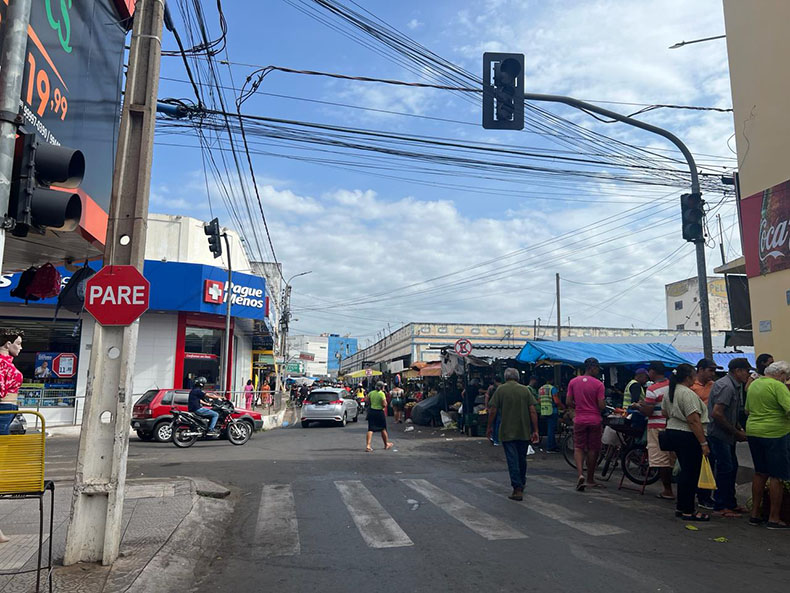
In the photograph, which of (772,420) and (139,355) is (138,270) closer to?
(772,420)

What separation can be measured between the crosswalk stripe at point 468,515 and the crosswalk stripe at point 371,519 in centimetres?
80

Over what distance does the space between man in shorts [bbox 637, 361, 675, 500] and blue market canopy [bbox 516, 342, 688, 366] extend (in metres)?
6.73

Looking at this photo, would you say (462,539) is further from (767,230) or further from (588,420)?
(767,230)

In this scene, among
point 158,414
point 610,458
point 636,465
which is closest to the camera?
point 636,465

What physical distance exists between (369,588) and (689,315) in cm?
6037

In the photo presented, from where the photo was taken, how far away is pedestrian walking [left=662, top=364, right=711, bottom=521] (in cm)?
734

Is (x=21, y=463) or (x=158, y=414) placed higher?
(x=21, y=463)

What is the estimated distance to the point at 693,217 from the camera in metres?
10.8

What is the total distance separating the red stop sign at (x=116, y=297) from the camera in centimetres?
548

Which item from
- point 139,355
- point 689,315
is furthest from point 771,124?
point 689,315

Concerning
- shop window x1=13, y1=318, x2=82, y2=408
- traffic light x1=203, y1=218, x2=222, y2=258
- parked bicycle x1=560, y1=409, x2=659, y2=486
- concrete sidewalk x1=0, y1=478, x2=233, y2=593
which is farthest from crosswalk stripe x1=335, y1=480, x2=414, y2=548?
shop window x1=13, y1=318, x2=82, y2=408

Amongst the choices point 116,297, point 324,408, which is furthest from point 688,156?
point 324,408

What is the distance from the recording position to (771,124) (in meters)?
10.9

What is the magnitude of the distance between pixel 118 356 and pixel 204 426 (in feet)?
35.8
